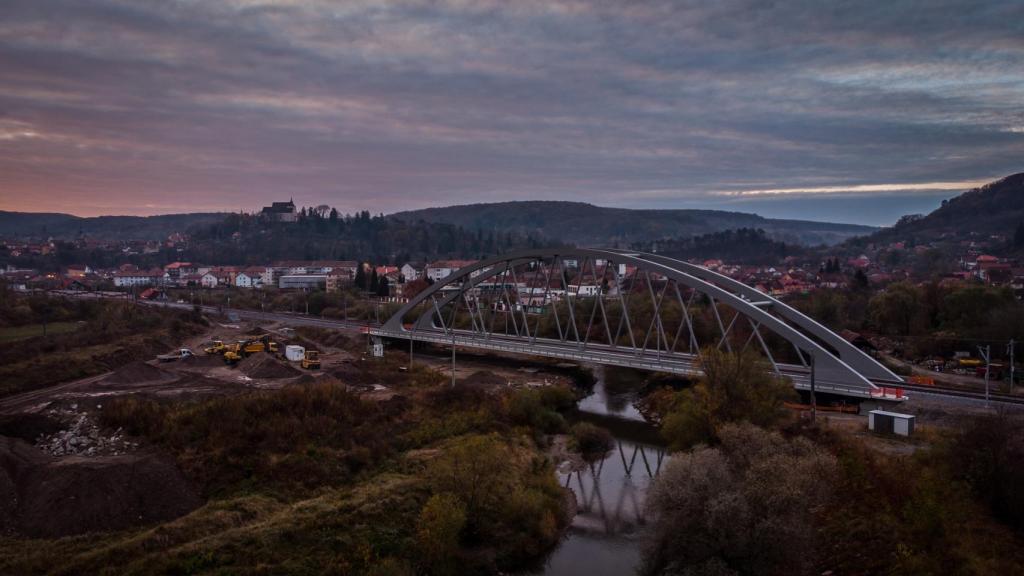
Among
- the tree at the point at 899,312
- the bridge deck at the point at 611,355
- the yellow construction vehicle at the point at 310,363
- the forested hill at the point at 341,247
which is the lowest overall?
the yellow construction vehicle at the point at 310,363

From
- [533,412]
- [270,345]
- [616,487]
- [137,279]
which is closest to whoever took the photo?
[616,487]

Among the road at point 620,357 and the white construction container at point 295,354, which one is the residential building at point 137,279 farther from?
the white construction container at point 295,354

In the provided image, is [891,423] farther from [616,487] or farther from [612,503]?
[612,503]

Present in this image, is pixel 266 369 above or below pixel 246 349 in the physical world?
below

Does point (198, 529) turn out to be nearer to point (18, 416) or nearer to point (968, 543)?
point (18, 416)

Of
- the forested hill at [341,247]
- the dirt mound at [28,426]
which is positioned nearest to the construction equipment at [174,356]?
the dirt mound at [28,426]

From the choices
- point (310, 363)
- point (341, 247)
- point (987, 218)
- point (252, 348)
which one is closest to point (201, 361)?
point (252, 348)

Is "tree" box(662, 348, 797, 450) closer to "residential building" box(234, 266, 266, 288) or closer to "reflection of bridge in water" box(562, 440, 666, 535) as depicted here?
"reflection of bridge in water" box(562, 440, 666, 535)
